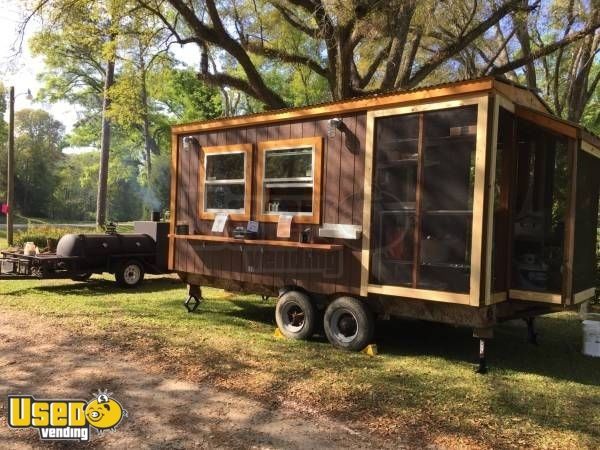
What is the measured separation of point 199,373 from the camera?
5340 millimetres

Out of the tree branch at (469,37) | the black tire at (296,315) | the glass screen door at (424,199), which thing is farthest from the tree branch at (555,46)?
the black tire at (296,315)

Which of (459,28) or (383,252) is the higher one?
(459,28)

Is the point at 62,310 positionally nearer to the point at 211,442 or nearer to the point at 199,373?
the point at 199,373

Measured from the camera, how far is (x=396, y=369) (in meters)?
5.66

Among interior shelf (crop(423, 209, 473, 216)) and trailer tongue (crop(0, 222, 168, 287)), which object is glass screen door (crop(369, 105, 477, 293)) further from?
trailer tongue (crop(0, 222, 168, 287))

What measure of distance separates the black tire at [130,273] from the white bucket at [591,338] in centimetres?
873

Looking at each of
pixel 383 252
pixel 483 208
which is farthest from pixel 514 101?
pixel 383 252

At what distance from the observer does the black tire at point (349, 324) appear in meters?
6.31

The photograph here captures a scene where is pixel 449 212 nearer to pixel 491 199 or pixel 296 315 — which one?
pixel 491 199

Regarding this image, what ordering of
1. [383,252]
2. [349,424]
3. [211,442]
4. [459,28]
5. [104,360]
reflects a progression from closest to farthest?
[211,442]
[349,424]
[104,360]
[383,252]
[459,28]

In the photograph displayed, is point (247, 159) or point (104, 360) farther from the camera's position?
point (247, 159)

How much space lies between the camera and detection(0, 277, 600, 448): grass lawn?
166 inches

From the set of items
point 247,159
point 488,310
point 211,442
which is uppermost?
point 247,159

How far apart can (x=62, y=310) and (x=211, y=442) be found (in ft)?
18.5
